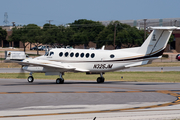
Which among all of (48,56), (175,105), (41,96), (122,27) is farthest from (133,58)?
(122,27)

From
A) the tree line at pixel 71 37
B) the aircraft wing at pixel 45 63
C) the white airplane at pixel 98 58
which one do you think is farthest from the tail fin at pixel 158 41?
the tree line at pixel 71 37

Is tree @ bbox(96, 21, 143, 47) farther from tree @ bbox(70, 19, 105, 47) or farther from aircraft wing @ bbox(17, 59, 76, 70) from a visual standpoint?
aircraft wing @ bbox(17, 59, 76, 70)

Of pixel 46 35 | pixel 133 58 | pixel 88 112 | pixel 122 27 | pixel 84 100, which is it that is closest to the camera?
pixel 88 112

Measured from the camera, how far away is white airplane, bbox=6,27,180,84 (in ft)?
98.9

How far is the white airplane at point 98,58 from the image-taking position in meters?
30.1

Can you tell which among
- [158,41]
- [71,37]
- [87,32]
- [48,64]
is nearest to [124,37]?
[71,37]

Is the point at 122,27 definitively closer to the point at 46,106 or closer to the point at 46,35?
the point at 46,35

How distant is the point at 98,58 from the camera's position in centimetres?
3178

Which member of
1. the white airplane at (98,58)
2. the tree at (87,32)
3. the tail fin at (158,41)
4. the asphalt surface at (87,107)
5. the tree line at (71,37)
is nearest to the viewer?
the asphalt surface at (87,107)

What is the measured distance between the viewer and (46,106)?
17.3 meters

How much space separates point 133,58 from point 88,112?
16.2 m

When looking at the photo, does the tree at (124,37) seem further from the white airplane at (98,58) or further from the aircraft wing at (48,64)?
the aircraft wing at (48,64)

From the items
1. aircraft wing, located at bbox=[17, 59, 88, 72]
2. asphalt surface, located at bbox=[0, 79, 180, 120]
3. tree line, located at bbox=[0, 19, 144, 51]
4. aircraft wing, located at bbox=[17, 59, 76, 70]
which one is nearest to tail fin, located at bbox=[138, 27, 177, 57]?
aircraft wing, located at bbox=[17, 59, 88, 72]

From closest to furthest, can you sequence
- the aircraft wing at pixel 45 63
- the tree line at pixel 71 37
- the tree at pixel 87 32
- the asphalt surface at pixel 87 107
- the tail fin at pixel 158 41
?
A: the asphalt surface at pixel 87 107, the tail fin at pixel 158 41, the aircraft wing at pixel 45 63, the tree line at pixel 71 37, the tree at pixel 87 32
